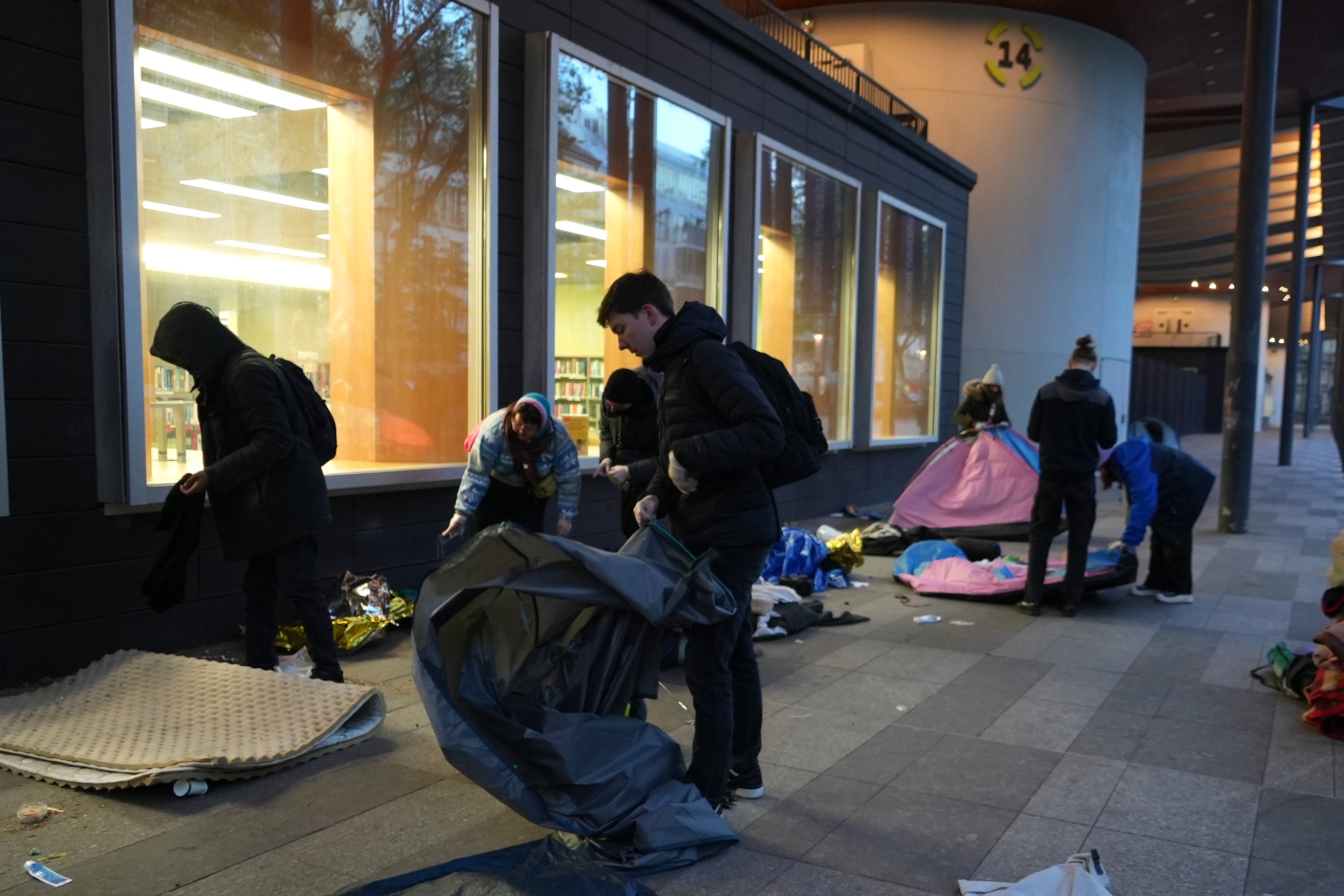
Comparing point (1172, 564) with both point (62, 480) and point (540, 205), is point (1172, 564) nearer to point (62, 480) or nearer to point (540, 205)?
point (540, 205)

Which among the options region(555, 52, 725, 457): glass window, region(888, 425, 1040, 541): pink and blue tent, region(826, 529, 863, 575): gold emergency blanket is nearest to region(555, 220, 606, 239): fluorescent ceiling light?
region(555, 52, 725, 457): glass window

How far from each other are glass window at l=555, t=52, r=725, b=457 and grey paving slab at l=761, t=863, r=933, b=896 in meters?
5.35

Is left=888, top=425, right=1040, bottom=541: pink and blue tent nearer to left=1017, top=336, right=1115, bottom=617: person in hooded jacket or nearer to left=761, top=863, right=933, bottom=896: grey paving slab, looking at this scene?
left=1017, top=336, right=1115, bottom=617: person in hooded jacket

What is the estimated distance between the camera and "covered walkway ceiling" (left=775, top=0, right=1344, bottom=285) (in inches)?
758

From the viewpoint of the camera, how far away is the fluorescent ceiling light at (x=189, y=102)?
18.1ft

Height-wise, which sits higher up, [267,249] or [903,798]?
[267,249]

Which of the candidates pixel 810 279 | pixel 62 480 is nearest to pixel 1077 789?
pixel 62 480

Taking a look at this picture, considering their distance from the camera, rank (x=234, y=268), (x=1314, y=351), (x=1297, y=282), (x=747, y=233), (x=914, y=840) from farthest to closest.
Result: (x=1314, y=351)
(x=1297, y=282)
(x=747, y=233)
(x=234, y=268)
(x=914, y=840)

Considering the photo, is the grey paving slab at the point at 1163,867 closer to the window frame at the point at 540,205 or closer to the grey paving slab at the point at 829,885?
the grey paving slab at the point at 829,885

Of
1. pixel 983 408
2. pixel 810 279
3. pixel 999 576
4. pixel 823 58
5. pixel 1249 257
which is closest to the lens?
pixel 999 576

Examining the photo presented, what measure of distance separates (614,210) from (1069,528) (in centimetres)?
443

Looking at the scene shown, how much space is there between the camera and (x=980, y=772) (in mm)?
4125

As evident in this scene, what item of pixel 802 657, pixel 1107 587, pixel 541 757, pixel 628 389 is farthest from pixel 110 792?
pixel 1107 587

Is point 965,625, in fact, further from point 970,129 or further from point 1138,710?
point 970,129
